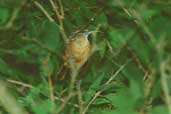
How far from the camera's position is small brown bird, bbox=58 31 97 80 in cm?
404

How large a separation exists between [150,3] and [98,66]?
110 centimetres

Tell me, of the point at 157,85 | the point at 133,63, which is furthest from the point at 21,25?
the point at 157,85

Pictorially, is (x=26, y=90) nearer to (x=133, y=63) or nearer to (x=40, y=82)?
(x=40, y=82)

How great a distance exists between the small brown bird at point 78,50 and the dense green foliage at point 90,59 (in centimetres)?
5

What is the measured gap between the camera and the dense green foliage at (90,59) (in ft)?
10.3

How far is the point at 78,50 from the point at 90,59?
20cm

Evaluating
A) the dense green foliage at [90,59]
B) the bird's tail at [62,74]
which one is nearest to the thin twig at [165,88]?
the dense green foliage at [90,59]

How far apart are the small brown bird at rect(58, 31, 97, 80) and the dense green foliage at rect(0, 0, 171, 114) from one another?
49mm

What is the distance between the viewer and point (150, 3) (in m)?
3.31

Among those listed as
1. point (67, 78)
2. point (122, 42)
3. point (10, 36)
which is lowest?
point (67, 78)

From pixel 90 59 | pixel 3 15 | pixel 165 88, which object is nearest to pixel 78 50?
pixel 90 59

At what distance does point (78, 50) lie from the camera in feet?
13.6

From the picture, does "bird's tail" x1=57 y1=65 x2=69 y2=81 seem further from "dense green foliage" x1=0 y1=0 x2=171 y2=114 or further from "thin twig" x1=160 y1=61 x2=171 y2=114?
"thin twig" x1=160 y1=61 x2=171 y2=114

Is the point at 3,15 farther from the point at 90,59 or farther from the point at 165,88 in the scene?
the point at 165,88
